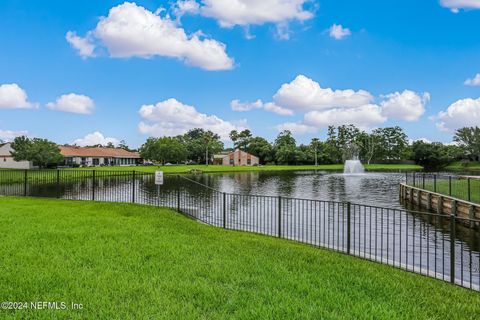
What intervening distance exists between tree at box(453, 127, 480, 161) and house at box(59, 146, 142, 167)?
86478mm

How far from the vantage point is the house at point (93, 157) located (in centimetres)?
7039

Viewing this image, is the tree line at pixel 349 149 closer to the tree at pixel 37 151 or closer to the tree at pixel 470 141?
the tree at pixel 470 141

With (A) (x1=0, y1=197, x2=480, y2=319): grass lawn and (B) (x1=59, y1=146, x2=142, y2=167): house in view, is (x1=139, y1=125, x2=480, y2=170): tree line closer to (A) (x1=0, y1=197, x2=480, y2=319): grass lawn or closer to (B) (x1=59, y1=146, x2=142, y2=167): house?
(B) (x1=59, y1=146, x2=142, y2=167): house

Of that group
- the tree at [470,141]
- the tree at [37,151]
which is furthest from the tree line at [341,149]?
the tree at [37,151]

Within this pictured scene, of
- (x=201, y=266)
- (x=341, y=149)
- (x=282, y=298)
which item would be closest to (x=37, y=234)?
(x=201, y=266)

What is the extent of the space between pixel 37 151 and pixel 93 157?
26.8 m

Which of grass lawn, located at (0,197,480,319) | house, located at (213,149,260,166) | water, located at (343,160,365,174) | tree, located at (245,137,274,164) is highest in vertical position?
tree, located at (245,137,274,164)

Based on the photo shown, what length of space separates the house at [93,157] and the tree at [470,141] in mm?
86478

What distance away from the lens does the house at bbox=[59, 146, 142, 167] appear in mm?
70394

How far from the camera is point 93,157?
78562 millimetres

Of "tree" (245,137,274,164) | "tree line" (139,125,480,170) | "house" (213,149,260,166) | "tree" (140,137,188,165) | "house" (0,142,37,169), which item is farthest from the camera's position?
"tree" (245,137,274,164)

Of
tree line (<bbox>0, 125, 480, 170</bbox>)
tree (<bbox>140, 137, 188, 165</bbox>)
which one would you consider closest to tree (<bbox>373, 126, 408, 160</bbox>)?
tree line (<bbox>0, 125, 480, 170</bbox>)

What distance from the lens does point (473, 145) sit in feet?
292

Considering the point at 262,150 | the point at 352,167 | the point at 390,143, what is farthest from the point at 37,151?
the point at 390,143
